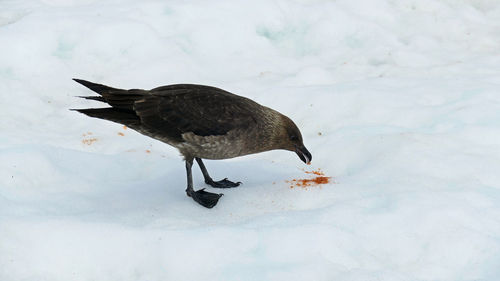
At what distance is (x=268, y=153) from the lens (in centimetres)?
701

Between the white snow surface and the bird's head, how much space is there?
1.36 ft

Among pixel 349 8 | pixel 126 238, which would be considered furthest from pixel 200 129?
pixel 349 8

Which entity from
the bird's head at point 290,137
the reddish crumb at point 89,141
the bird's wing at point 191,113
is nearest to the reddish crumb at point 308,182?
the bird's head at point 290,137

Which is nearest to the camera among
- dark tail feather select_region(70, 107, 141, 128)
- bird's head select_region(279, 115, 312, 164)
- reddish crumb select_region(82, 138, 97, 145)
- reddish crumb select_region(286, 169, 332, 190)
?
dark tail feather select_region(70, 107, 141, 128)

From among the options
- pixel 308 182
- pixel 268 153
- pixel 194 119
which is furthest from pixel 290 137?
pixel 268 153

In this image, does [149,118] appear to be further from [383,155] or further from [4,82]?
[4,82]

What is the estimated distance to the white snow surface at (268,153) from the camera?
4.61 meters

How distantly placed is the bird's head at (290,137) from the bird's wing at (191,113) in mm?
359

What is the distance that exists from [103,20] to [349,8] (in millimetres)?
4369

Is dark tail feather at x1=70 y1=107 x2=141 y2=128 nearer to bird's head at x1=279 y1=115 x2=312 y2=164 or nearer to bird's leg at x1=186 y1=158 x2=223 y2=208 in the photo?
bird's leg at x1=186 y1=158 x2=223 y2=208

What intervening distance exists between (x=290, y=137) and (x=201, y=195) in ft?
3.45

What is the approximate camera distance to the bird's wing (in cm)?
539

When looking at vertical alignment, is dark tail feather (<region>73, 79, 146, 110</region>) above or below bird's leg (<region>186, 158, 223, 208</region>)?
above

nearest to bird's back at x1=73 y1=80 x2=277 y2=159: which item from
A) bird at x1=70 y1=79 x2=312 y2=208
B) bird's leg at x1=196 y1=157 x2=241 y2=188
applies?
bird at x1=70 y1=79 x2=312 y2=208
